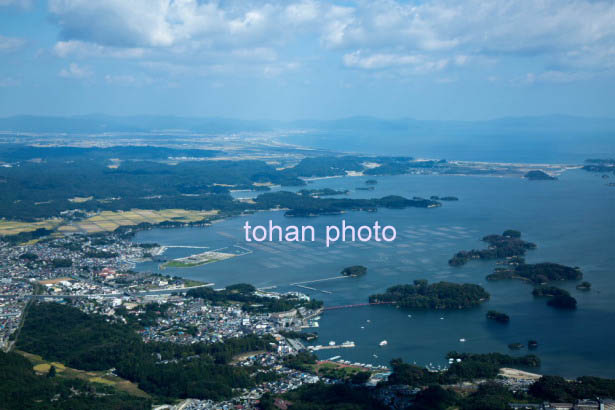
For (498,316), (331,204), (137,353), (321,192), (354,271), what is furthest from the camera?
(321,192)

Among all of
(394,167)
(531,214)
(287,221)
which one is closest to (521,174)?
(394,167)

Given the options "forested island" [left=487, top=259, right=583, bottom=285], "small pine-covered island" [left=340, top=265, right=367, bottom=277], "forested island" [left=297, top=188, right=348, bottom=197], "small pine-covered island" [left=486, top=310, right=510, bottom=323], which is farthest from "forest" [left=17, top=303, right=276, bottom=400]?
"forested island" [left=297, top=188, right=348, bottom=197]

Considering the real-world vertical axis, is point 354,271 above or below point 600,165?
below

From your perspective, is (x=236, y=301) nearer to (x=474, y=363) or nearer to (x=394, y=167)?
(x=474, y=363)

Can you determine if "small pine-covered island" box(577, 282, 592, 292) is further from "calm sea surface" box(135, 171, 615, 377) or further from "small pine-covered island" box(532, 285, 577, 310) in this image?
"small pine-covered island" box(532, 285, 577, 310)

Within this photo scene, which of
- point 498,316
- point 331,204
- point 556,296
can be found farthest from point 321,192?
point 498,316

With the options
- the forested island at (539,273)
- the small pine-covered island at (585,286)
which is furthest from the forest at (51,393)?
the small pine-covered island at (585,286)

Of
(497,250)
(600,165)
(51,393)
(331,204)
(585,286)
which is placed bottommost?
(51,393)

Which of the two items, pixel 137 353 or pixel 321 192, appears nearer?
pixel 137 353

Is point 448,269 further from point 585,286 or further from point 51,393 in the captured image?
point 51,393
